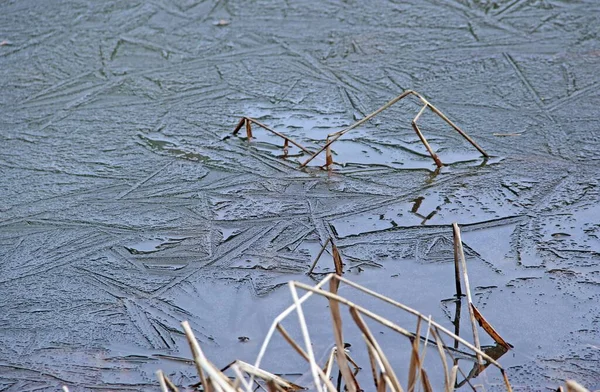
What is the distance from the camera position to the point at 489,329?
2.23m

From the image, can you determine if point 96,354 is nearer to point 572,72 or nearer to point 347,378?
point 347,378

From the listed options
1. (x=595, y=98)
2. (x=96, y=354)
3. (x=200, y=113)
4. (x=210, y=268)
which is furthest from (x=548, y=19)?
(x=96, y=354)

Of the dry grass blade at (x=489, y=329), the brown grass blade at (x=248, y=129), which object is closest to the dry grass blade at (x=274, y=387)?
the dry grass blade at (x=489, y=329)

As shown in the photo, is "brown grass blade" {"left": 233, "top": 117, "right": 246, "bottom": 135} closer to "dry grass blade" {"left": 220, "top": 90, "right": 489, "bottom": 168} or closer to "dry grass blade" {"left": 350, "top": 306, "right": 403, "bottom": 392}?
"dry grass blade" {"left": 220, "top": 90, "right": 489, "bottom": 168}

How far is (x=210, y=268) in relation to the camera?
277 centimetres

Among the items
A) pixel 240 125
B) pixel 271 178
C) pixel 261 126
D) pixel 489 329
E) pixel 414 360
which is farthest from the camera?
pixel 240 125

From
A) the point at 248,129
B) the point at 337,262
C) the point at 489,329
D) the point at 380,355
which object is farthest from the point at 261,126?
the point at 380,355

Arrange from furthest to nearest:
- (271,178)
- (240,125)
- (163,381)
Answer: (240,125) < (271,178) < (163,381)

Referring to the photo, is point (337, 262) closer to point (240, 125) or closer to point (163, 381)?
point (163, 381)

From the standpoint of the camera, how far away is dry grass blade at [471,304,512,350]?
2.21 m

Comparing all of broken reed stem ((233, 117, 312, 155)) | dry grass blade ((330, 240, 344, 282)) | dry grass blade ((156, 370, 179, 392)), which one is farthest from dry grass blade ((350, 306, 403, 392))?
broken reed stem ((233, 117, 312, 155))

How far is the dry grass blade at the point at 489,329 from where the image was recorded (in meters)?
2.21

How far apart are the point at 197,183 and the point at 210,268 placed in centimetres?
62

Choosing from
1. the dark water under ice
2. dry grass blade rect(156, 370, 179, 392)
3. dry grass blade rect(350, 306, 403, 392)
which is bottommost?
the dark water under ice
